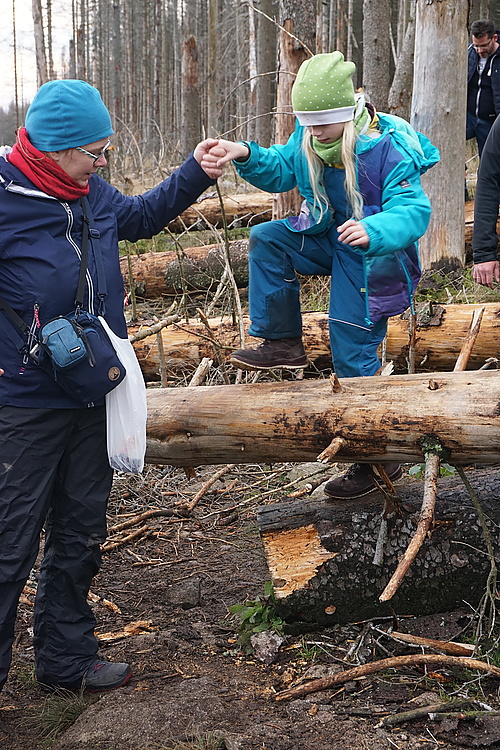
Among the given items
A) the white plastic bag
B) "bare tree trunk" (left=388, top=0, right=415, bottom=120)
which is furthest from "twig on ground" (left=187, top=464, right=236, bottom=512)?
"bare tree trunk" (left=388, top=0, right=415, bottom=120)

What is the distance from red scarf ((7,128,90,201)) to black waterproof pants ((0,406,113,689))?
2.64 feet

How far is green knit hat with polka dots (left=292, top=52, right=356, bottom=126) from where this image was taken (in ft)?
9.89

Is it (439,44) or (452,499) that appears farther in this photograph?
(439,44)

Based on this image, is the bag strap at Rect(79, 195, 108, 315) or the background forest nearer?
the bag strap at Rect(79, 195, 108, 315)

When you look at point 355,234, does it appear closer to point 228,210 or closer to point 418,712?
point 418,712

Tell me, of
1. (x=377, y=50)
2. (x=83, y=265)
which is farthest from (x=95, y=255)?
(x=377, y=50)

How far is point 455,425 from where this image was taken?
276cm

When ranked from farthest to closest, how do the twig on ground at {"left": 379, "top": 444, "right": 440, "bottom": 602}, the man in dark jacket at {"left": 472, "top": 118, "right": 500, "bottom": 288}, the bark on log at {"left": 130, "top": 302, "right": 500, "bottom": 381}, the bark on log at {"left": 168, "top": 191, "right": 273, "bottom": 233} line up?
the bark on log at {"left": 168, "top": 191, "right": 273, "bottom": 233}, the bark on log at {"left": 130, "top": 302, "right": 500, "bottom": 381}, the man in dark jacket at {"left": 472, "top": 118, "right": 500, "bottom": 288}, the twig on ground at {"left": 379, "top": 444, "right": 440, "bottom": 602}

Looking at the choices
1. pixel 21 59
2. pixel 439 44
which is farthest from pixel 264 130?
pixel 21 59

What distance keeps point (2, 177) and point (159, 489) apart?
113 inches

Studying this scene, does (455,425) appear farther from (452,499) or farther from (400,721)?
(400,721)

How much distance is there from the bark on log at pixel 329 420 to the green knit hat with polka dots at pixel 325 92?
113 centimetres

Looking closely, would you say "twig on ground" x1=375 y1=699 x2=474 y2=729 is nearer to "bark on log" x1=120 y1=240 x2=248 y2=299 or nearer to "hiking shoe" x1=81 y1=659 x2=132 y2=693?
"hiking shoe" x1=81 y1=659 x2=132 y2=693

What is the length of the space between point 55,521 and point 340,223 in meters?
1.85
